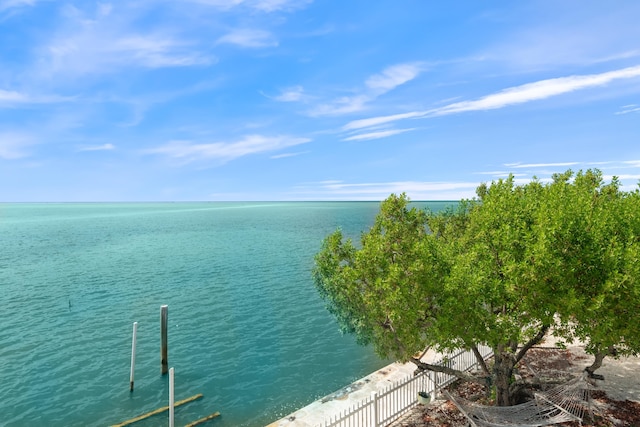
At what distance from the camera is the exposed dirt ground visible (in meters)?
13.9

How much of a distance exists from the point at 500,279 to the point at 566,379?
9.18 m

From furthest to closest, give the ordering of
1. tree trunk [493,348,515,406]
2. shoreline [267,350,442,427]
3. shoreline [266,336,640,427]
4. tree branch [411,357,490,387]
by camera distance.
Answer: shoreline [266,336,640,427] → shoreline [267,350,442,427] → tree trunk [493,348,515,406] → tree branch [411,357,490,387]

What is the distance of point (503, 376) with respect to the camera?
46.4ft

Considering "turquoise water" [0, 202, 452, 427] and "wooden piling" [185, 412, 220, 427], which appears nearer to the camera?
"wooden piling" [185, 412, 220, 427]

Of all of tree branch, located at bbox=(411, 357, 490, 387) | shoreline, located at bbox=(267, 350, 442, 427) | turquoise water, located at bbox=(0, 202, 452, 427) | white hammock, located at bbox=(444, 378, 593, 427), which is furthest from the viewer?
→ turquoise water, located at bbox=(0, 202, 452, 427)

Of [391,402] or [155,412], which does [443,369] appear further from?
[155,412]

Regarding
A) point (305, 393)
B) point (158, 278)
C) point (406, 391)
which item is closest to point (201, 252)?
point (158, 278)

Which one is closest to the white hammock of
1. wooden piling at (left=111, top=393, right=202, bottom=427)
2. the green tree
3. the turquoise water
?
the green tree

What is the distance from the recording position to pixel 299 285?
155 feet

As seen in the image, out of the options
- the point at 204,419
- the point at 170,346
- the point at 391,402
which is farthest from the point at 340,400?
the point at 170,346

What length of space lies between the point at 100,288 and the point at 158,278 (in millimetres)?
7562

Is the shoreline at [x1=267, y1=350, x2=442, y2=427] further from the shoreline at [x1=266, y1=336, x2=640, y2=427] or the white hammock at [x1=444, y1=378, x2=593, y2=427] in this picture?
the white hammock at [x1=444, y1=378, x2=593, y2=427]

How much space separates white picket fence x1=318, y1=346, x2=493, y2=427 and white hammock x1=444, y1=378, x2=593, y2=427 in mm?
1743

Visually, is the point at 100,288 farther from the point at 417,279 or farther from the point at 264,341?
the point at 417,279
